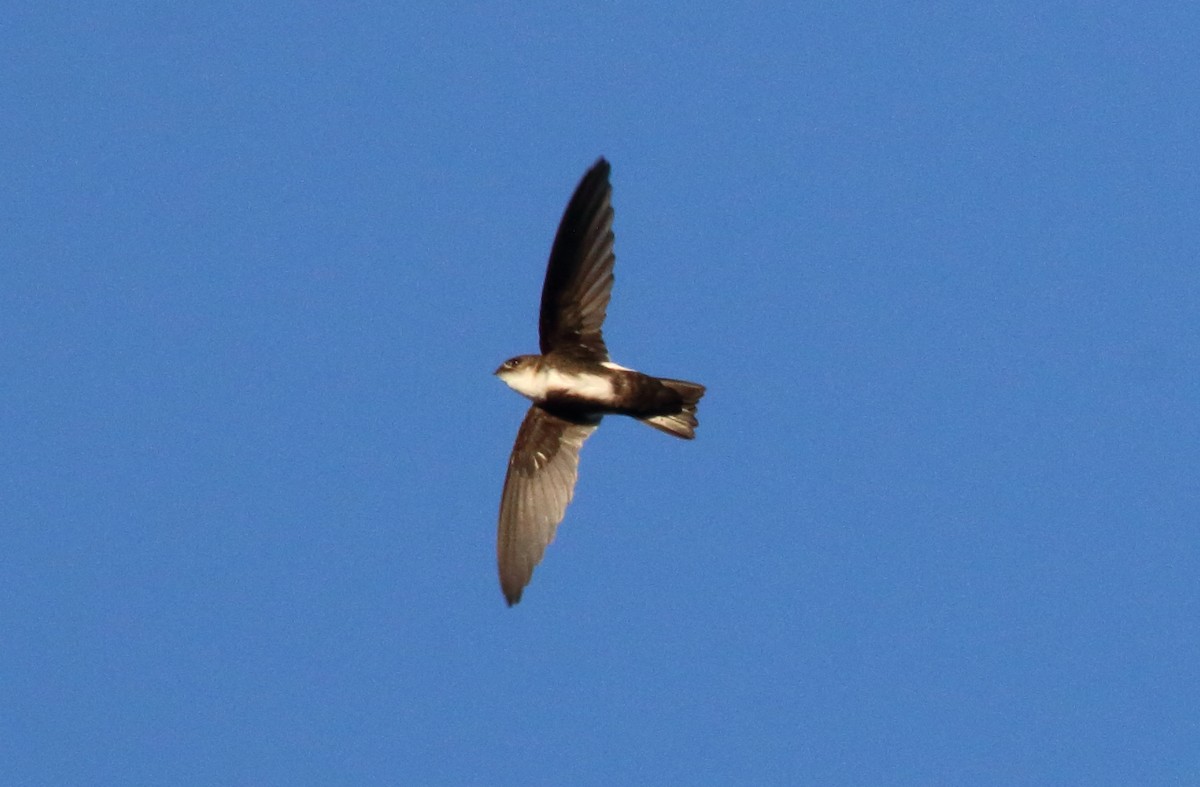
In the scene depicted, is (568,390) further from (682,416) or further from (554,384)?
(682,416)

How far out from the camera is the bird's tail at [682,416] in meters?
7.08

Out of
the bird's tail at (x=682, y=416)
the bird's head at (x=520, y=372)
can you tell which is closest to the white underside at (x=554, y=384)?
the bird's head at (x=520, y=372)

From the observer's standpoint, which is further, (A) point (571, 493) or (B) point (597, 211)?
(A) point (571, 493)

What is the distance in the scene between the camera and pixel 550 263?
7.04m

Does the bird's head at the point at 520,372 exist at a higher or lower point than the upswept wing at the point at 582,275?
lower

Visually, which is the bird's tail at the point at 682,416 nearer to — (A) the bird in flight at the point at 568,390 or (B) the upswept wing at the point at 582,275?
(A) the bird in flight at the point at 568,390

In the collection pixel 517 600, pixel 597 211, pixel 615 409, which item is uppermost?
pixel 597 211

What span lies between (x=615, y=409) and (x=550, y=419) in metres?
0.38

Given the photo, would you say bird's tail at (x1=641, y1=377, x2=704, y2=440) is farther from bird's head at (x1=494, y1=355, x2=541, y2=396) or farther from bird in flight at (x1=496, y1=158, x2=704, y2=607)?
bird's head at (x1=494, y1=355, x2=541, y2=396)

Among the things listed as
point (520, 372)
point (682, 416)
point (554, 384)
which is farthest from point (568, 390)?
point (682, 416)

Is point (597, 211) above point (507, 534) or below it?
above

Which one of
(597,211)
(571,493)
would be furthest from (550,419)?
(597,211)

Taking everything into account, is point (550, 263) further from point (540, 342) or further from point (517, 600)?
point (517, 600)

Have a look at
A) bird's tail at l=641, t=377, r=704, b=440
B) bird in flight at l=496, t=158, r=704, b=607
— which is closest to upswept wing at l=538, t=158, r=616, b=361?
bird in flight at l=496, t=158, r=704, b=607
